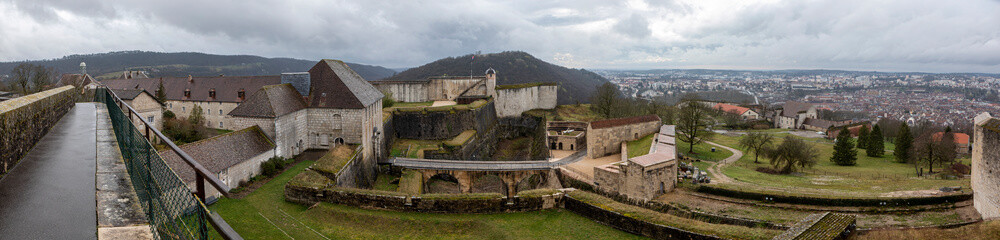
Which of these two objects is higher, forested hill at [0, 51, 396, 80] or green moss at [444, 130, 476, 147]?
forested hill at [0, 51, 396, 80]

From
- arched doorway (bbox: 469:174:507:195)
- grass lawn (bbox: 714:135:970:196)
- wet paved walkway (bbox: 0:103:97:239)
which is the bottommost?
arched doorway (bbox: 469:174:507:195)

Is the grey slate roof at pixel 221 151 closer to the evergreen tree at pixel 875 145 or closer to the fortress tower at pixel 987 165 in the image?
the fortress tower at pixel 987 165

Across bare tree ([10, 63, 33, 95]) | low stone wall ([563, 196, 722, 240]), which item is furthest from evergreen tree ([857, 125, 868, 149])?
bare tree ([10, 63, 33, 95])

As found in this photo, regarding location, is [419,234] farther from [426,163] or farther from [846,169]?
[846,169]

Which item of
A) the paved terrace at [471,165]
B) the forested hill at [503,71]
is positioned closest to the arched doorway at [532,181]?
the paved terrace at [471,165]

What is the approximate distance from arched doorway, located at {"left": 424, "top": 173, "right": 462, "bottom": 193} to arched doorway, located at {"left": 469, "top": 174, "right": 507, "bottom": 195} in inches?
40.7

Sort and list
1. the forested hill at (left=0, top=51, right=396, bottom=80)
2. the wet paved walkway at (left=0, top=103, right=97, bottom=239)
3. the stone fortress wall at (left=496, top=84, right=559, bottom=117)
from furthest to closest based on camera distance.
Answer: the forested hill at (left=0, top=51, right=396, bottom=80) → the stone fortress wall at (left=496, top=84, right=559, bottom=117) → the wet paved walkway at (left=0, top=103, right=97, bottom=239)

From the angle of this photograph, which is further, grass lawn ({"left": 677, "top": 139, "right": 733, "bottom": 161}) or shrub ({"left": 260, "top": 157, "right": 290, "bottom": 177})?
grass lawn ({"left": 677, "top": 139, "right": 733, "bottom": 161})

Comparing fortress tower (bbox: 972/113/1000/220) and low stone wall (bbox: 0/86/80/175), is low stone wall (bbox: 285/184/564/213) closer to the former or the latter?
low stone wall (bbox: 0/86/80/175)

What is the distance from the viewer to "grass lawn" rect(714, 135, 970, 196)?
75.4 feet

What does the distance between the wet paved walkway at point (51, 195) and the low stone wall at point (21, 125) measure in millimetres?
129

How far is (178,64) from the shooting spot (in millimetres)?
120500

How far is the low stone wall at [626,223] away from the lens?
46.2ft

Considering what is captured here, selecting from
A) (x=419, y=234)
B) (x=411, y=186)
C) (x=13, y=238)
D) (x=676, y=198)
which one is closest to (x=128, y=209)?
(x=13, y=238)
